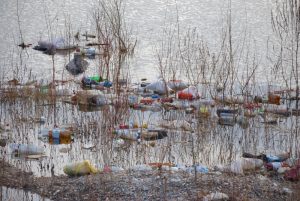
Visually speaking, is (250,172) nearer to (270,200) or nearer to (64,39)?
(270,200)

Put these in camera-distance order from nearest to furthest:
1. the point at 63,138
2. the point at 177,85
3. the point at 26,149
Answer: the point at 26,149
the point at 63,138
the point at 177,85

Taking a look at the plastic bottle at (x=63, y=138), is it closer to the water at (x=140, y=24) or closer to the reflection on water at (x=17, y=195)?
the reflection on water at (x=17, y=195)

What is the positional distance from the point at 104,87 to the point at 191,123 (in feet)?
4.63

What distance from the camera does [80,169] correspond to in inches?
167

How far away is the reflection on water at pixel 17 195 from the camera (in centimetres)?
386

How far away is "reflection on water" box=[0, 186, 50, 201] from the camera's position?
3863 millimetres

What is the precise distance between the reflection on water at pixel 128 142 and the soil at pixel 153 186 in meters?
0.28

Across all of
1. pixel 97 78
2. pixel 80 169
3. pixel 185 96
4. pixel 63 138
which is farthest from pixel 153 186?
pixel 97 78

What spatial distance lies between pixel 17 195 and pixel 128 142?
1.33 m

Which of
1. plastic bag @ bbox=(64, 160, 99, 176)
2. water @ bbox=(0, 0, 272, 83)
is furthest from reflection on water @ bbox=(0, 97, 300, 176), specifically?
water @ bbox=(0, 0, 272, 83)

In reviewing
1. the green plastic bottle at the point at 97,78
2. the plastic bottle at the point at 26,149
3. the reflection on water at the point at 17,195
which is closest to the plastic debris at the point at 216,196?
the reflection on water at the point at 17,195

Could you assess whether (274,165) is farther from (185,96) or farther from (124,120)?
(185,96)

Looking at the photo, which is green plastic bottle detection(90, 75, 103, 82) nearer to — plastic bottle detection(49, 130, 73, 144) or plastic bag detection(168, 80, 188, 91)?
plastic bag detection(168, 80, 188, 91)

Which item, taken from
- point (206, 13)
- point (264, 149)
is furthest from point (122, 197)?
point (206, 13)
